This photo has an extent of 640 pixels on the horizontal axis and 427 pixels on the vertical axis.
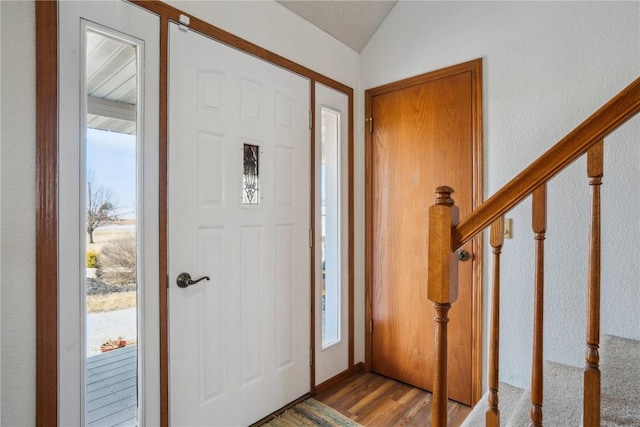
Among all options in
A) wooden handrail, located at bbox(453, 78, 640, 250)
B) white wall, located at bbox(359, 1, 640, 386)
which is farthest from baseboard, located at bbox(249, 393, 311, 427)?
wooden handrail, located at bbox(453, 78, 640, 250)

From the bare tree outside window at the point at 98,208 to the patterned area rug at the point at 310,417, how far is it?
137cm

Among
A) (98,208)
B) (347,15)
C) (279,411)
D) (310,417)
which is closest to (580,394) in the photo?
(310,417)

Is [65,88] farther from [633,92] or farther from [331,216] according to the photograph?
[633,92]

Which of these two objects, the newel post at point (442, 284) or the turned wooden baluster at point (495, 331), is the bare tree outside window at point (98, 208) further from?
the turned wooden baluster at point (495, 331)

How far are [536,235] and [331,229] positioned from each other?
1.55 metres

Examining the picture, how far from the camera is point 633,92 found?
2.83 ft

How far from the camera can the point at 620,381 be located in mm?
1200

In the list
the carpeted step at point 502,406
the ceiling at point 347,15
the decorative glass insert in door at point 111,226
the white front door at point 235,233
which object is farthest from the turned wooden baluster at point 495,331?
the ceiling at point 347,15

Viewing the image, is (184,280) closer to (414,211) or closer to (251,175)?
(251,175)

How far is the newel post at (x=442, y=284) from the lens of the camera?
108 centimetres

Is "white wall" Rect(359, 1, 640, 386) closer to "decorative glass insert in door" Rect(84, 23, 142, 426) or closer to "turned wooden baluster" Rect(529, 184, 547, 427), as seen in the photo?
"turned wooden baluster" Rect(529, 184, 547, 427)

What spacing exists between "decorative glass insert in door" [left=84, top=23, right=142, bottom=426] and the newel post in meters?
1.21

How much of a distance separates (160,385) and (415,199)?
1779 mm

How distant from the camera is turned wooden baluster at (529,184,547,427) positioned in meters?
0.99
